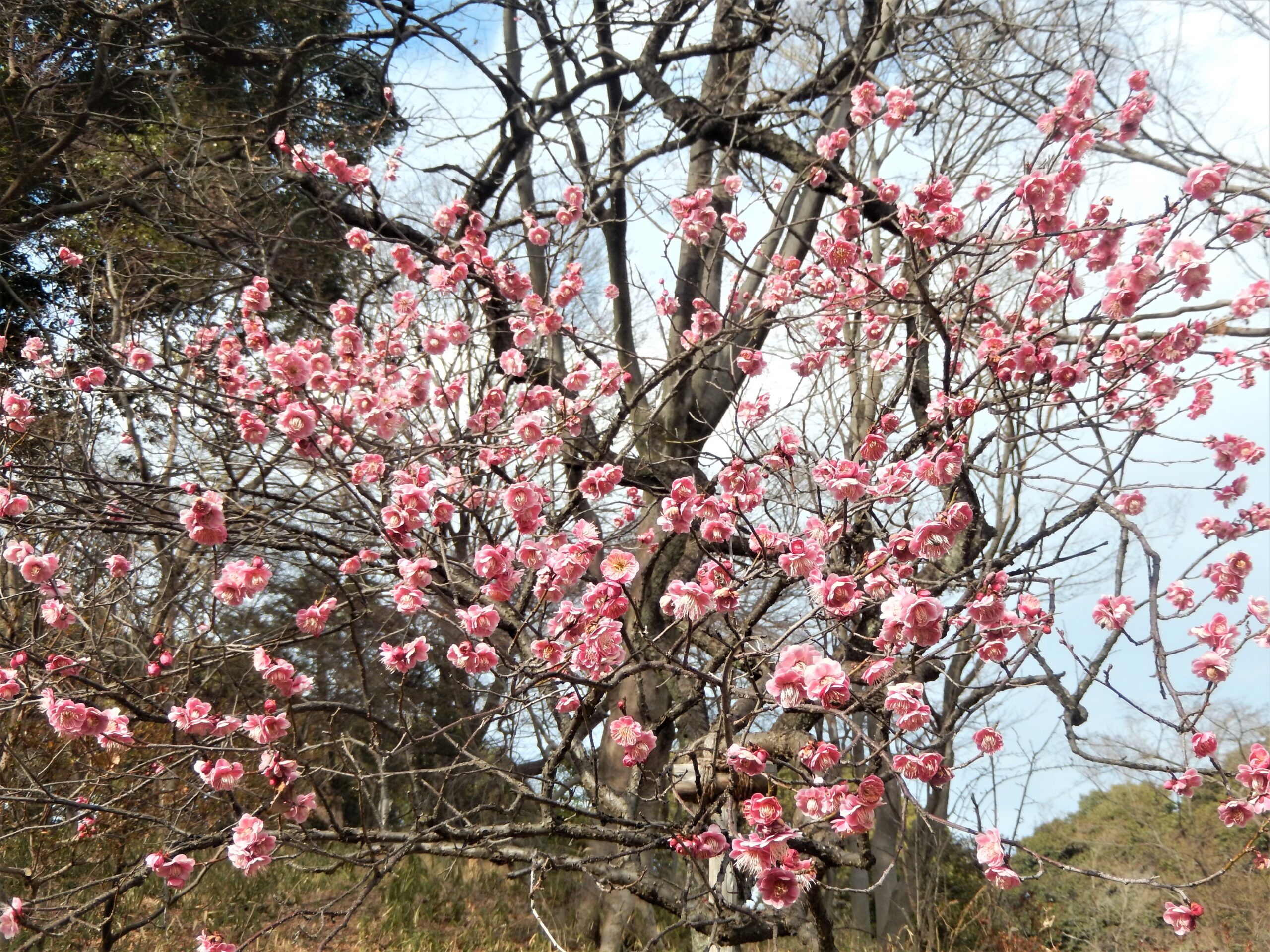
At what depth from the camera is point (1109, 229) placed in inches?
106

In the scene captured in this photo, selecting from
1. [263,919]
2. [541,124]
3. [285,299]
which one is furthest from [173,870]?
[541,124]

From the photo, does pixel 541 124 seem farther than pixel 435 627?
No

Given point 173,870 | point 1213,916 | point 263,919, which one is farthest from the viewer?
point 1213,916

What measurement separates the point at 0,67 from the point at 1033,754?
31.3 feet

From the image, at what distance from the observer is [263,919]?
6.36 m

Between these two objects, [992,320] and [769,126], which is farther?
[769,126]

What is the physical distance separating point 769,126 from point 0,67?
202 inches

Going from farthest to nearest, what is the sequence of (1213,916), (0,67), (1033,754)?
(1213,916), (1033,754), (0,67)

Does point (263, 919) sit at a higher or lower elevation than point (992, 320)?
lower

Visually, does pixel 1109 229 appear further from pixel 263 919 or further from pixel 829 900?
pixel 263 919

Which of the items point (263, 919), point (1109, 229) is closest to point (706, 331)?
point (1109, 229)

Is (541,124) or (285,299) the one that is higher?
(541,124)

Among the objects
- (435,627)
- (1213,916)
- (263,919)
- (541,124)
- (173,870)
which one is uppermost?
(541,124)

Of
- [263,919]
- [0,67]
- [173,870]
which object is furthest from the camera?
[263,919]
